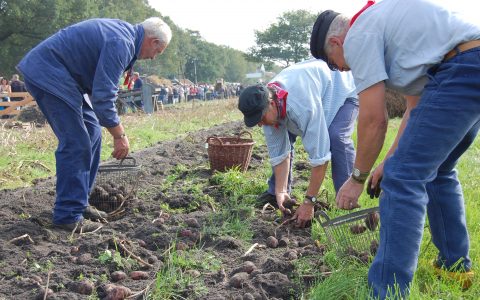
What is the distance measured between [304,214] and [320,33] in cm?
157

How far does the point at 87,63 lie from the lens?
3.90 metres

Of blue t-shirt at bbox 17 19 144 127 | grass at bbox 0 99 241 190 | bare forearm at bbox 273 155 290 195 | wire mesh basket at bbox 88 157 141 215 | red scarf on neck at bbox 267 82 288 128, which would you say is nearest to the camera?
red scarf on neck at bbox 267 82 288 128

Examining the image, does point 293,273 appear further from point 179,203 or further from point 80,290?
point 179,203

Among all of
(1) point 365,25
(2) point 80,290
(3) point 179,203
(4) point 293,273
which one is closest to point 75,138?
(3) point 179,203

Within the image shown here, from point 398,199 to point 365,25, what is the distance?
2.69ft

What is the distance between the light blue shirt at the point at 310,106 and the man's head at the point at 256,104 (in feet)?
0.48

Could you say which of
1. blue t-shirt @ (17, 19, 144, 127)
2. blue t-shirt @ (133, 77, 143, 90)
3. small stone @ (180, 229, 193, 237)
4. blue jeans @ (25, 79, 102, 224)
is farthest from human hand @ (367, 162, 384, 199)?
blue t-shirt @ (133, 77, 143, 90)

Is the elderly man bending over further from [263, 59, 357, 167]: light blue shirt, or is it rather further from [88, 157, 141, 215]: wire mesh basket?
[88, 157, 141, 215]: wire mesh basket

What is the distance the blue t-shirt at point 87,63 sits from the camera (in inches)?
148

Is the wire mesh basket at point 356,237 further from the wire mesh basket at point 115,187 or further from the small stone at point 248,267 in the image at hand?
the wire mesh basket at point 115,187

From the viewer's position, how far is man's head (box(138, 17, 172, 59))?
4.00 metres

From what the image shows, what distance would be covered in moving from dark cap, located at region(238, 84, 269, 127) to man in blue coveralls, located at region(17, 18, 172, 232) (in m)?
1.07

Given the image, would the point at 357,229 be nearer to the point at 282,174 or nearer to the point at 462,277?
the point at 462,277

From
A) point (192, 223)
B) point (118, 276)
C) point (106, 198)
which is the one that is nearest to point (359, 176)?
point (118, 276)
